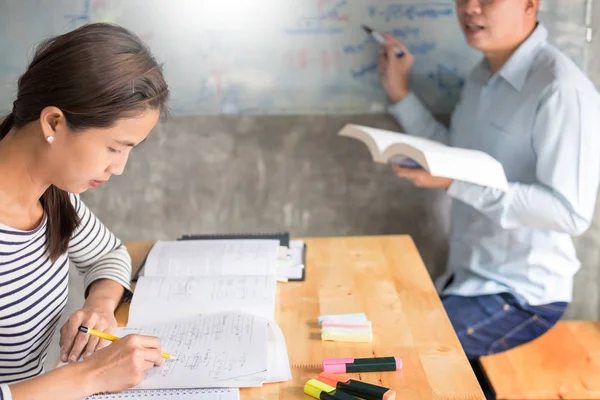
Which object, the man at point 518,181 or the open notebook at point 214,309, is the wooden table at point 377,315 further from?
the man at point 518,181

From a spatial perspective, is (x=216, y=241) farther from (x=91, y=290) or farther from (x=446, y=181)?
(x=446, y=181)

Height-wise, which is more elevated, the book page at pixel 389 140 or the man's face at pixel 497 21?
the man's face at pixel 497 21

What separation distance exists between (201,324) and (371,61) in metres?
1.21

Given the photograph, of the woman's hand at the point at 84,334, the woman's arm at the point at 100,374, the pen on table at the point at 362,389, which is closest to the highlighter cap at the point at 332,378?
the pen on table at the point at 362,389

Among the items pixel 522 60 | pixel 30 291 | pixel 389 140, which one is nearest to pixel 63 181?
pixel 30 291

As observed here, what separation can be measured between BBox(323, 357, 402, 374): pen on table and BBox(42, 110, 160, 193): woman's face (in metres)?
0.46

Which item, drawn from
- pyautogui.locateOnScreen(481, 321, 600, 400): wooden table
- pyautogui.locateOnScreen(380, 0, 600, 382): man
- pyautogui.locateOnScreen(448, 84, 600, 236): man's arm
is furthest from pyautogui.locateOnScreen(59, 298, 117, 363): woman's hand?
pyautogui.locateOnScreen(481, 321, 600, 400): wooden table

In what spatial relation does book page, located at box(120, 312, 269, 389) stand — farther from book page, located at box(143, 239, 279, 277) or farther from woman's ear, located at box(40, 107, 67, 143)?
woman's ear, located at box(40, 107, 67, 143)

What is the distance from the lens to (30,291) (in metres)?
1.26

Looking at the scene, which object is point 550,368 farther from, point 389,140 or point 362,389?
point 362,389

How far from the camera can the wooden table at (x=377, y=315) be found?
1.10 meters

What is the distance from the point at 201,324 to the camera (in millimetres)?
1259

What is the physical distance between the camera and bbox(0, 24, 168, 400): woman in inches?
41.3

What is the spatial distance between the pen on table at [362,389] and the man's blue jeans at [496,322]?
0.89 meters
